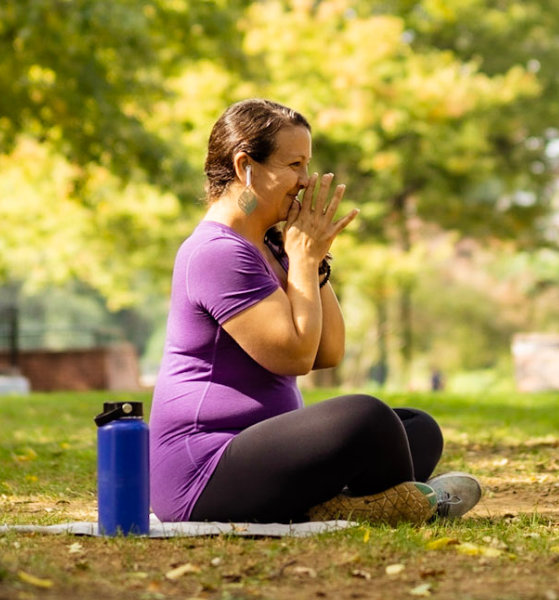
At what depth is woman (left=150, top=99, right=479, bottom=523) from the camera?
12.2 feet

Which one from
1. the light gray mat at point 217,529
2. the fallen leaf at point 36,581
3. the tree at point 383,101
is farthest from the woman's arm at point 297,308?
the tree at point 383,101

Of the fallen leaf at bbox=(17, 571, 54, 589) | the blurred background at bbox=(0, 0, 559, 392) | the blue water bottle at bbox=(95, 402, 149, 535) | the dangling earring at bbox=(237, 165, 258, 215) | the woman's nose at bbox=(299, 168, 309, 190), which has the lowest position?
the fallen leaf at bbox=(17, 571, 54, 589)

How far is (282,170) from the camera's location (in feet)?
13.1

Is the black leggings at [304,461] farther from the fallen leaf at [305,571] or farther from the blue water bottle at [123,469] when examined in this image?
the fallen leaf at [305,571]

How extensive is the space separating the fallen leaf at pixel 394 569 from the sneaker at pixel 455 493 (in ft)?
3.21

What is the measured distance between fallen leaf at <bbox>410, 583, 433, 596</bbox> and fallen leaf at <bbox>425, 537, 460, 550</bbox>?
20.7 inches

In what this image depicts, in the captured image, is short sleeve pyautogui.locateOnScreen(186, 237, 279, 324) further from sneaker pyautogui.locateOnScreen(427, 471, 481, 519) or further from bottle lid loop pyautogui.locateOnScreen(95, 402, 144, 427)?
sneaker pyautogui.locateOnScreen(427, 471, 481, 519)

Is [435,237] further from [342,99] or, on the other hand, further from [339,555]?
[339,555]

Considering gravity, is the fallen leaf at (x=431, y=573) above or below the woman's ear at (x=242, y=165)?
below

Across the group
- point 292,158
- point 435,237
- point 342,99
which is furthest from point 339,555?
point 435,237

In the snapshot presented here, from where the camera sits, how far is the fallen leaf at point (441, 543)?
348 cm

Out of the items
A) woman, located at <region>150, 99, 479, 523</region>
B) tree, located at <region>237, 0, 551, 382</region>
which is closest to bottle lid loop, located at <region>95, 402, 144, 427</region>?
woman, located at <region>150, 99, 479, 523</region>

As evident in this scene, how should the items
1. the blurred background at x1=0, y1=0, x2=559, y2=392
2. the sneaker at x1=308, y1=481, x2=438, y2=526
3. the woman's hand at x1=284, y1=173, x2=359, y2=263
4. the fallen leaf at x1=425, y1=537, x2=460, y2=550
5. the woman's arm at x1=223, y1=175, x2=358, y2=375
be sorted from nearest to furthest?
the fallen leaf at x1=425, y1=537, x2=460, y2=550 → the woman's arm at x1=223, y1=175, x2=358, y2=375 → the sneaker at x1=308, y1=481, x2=438, y2=526 → the woman's hand at x1=284, y1=173, x2=359, y2=263 → the blurred background at x1=0, y1=0, x2=559, y2=392

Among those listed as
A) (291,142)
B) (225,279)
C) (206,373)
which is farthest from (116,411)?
(291,142)
